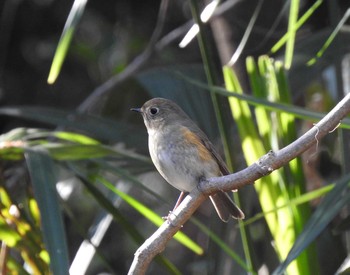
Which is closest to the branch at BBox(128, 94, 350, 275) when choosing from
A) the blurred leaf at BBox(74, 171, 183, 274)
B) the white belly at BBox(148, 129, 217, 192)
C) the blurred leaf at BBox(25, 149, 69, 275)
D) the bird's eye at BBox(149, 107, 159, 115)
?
the blurred leaf at BBox(25, 149, 69, 275)

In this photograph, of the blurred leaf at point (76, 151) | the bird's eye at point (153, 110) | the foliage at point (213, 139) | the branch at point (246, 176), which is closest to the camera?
the branch at point (246, 176)

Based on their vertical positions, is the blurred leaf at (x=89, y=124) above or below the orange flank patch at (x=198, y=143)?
above

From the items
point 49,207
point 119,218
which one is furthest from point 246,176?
point 119,218

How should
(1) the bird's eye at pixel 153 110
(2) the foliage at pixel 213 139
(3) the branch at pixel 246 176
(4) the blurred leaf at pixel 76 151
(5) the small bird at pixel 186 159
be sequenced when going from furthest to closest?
(1) the bird's eye at pixel 153 110
(5) the small bird at pixel 186 159
(4) the blurred leaf at pixel 76 151
(2) the foliage at pixel 213 139
(3) the branch at pixel 246 176

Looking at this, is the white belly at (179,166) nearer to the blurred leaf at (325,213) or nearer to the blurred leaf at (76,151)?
the blurred leaf at (76,151)

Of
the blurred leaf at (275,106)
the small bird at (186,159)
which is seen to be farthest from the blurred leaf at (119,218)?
the blurred leaf at (275,106)

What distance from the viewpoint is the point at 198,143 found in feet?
13.0

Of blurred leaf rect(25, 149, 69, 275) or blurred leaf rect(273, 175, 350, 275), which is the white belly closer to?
blurred leaf rect(25, 149, 69, 275)

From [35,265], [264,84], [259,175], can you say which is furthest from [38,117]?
[259,175]

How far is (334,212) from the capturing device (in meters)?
3.21

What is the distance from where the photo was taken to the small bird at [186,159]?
12.5ft

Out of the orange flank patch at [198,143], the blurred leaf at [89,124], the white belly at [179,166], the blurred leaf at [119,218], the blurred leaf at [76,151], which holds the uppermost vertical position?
the blurred leaf at [89,124]

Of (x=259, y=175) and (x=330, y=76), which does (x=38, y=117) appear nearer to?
(x=330, y=76)

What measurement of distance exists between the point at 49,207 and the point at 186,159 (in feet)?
2.56
